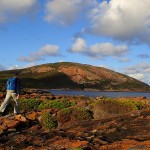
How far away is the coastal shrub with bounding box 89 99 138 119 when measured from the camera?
843 inches

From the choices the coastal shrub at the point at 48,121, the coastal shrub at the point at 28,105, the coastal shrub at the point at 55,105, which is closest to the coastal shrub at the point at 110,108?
the coastal shrub at the point at 48,121

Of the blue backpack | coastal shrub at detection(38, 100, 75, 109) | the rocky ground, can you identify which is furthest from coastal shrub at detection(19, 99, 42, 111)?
the rocky ground

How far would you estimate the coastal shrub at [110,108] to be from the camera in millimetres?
21406

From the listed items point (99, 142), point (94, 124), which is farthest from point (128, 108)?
point (99, 142)

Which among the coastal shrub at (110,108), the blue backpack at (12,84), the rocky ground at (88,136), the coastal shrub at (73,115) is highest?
the blue backpack at (12,84)

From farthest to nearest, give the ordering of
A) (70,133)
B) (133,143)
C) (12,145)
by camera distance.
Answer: (70,133)
(12,145)
(133,143)

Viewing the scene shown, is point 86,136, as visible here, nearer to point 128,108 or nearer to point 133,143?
point 133,143

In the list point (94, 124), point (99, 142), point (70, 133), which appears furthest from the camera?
point (94, 124)

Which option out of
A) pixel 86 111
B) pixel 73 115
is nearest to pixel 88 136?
pixel 73 115

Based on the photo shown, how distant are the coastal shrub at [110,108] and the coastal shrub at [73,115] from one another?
861mm

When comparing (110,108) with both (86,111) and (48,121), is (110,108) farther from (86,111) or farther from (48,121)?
(48,121)

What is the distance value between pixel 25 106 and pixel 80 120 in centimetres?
683

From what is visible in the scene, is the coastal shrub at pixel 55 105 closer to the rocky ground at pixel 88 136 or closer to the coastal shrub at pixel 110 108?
the coastal shrub at pixel 110 108

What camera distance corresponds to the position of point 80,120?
20.0 m
